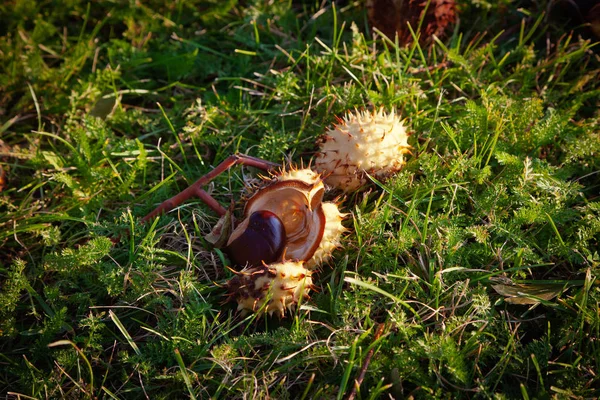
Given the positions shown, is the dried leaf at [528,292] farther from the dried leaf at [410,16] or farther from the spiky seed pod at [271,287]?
the dried leaf at [410,16]

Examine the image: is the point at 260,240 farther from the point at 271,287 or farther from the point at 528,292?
the point at 528,292

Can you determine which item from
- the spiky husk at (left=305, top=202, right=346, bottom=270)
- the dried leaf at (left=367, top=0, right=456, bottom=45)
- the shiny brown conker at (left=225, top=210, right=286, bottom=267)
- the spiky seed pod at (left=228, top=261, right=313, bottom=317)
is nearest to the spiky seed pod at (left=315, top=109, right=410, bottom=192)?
the spiky husk at (left=305, top=202, right=346, bottom=270)

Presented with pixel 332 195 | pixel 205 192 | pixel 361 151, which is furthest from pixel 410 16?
pixel 205 192

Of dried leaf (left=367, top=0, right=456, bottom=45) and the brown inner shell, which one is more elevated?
dried leaf (left=367, top=0, right=456, bottom=45)

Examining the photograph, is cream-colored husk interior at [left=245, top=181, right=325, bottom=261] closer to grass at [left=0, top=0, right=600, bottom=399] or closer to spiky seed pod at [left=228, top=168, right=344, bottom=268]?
spiky seed pod at [left=228, top=168, right=344, bottom=268]

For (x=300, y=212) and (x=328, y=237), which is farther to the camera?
(x=300, y=212)

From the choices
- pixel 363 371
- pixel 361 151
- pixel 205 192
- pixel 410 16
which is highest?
pixel 410 16

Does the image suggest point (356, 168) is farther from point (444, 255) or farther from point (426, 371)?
point (426, 371)
